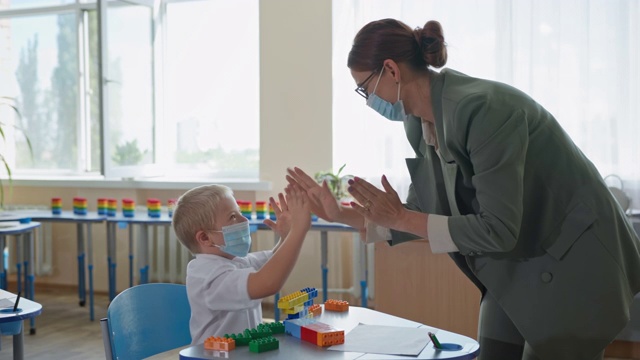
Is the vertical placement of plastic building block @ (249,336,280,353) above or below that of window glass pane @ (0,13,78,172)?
below

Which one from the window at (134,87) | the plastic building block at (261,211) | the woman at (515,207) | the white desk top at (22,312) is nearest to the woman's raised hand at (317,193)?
the woman at (515,207)

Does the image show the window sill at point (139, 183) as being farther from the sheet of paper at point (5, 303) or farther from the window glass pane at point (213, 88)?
the sheet of paper at point (5, 303)

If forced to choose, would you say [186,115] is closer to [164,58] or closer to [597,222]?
[164,58]

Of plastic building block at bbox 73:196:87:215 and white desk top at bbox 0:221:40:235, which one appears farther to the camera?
plastic building block at bbox 73:196:87:215

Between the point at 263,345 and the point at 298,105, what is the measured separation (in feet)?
12.8

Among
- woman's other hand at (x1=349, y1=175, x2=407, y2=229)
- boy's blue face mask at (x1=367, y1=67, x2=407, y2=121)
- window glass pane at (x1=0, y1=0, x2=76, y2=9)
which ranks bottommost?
woman's other hand at (x1=349, y1=175, x2=407, y2=229)

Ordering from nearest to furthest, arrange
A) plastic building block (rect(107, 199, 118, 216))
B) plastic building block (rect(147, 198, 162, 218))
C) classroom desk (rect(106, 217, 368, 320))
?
1. classroom desk (rect(106, 217, 368, 320))
2. plastic building block (rect(147, 198, 162, 218))
3. plastic building block (rect(107, 199, 118, 216))

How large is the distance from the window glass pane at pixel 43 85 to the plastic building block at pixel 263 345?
16.9 feet

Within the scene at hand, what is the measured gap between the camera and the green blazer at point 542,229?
1.71 meters

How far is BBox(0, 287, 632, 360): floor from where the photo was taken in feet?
14.7

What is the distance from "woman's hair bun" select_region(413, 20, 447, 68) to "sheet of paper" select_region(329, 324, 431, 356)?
24.6 inches

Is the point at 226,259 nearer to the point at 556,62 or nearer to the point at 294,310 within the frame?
the point at 294,310

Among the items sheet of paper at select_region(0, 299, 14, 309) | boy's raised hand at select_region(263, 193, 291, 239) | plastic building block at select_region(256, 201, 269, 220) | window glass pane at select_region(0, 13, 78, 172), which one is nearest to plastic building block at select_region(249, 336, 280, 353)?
boy's raised hand at select_region(263, 193, 291, 239)

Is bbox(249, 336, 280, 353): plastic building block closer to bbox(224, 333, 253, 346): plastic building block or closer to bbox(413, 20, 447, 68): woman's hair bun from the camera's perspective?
bbox(224, 333, 253, 346): plastic building block
